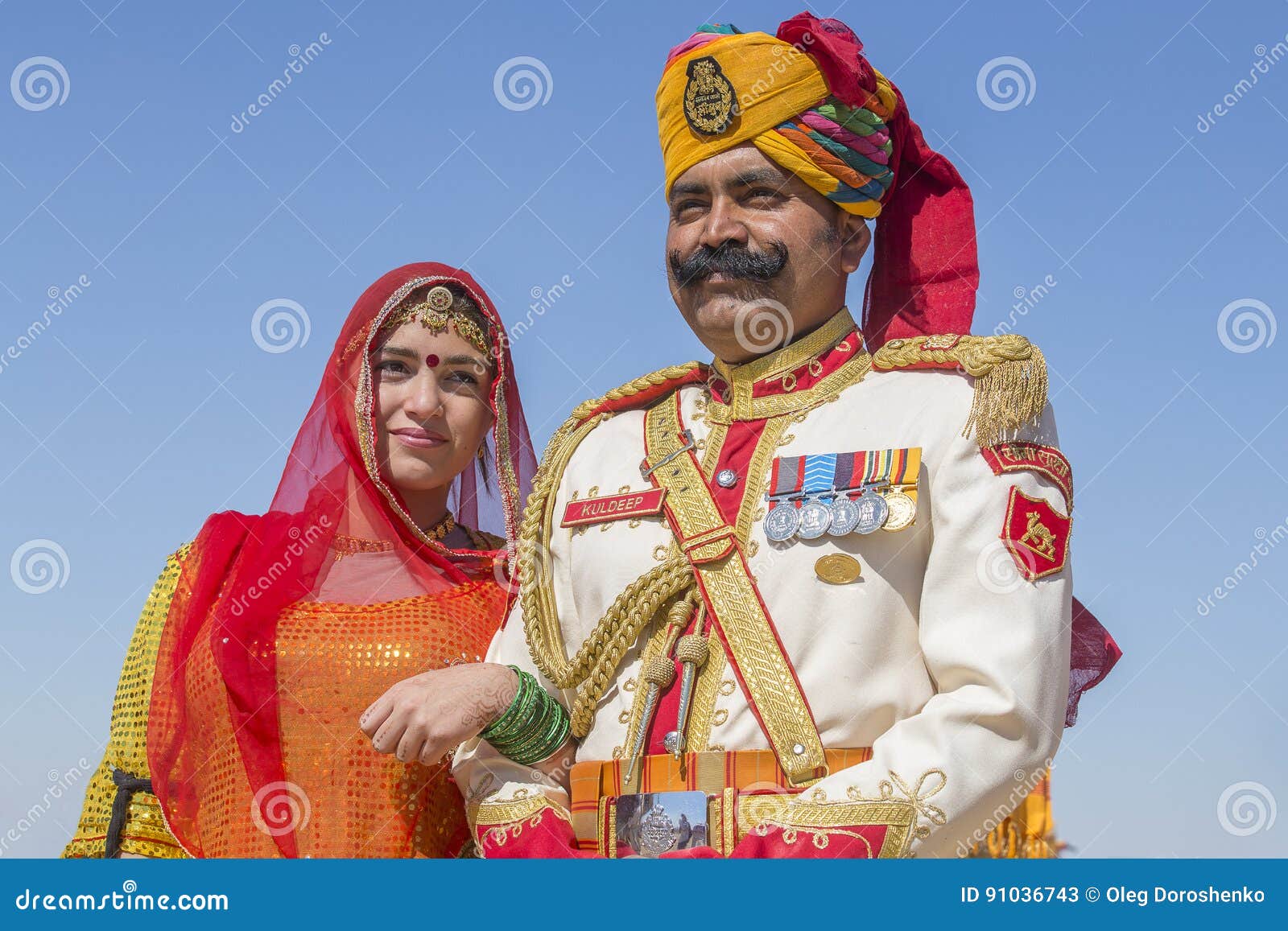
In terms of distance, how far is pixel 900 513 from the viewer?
14.1 feet

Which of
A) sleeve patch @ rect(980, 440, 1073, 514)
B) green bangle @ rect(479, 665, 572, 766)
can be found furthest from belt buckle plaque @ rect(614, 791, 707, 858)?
sleeve patch @ rect(980, 440, 1073, 514)

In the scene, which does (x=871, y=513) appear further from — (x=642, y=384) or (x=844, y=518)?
(x=642, y=384)

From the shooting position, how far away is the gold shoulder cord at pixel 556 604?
4562 mm

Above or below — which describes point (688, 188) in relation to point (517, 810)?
above

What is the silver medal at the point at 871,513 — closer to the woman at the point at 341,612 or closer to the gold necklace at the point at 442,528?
the woman at the point at 341,612

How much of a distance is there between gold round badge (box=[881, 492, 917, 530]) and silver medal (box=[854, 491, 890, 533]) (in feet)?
0.04

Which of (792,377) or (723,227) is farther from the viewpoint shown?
(792,377)

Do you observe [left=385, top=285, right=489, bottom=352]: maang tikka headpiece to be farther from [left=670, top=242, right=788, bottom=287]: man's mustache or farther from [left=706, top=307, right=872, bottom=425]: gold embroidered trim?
[left=670, top=242, right=788, bottom=287]: man's mustache

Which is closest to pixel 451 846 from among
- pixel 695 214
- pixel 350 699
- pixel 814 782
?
pixel 350 699

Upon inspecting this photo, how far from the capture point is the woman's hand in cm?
450

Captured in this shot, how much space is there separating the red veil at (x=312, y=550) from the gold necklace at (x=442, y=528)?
82 mm

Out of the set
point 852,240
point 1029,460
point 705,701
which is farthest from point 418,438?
point 1029,460

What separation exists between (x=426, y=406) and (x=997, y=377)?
2361mm

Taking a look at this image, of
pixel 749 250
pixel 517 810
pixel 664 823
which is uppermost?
pixel 749 250
